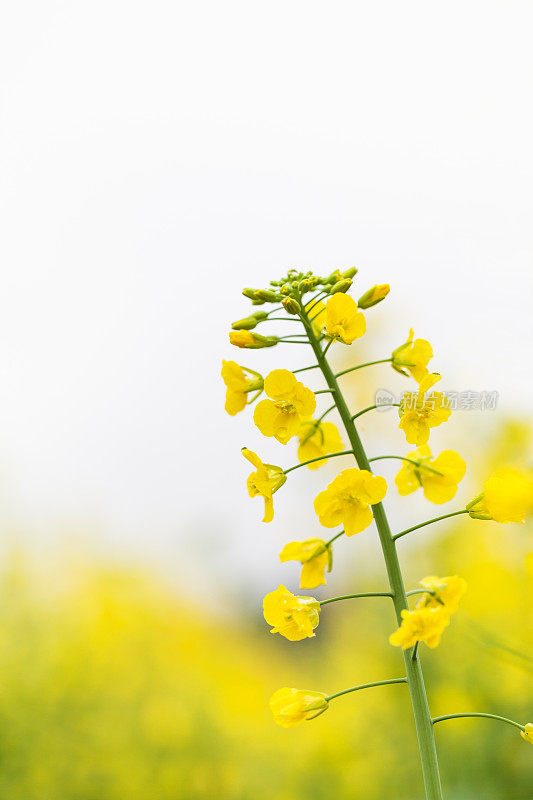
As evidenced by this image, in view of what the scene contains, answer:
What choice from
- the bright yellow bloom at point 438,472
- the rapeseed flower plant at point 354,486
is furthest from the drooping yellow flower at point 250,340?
the bright yellow bloom at point 438,472

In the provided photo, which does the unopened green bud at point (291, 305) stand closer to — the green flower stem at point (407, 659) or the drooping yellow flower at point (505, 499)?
the green flower stem at point (407, 659)

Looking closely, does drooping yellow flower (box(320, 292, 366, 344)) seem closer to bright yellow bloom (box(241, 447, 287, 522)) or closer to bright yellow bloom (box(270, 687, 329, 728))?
bright yellow bloom (box(241, 447, 287, 522))

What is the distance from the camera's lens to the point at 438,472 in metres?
0.39

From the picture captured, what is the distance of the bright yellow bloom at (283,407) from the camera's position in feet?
1.24

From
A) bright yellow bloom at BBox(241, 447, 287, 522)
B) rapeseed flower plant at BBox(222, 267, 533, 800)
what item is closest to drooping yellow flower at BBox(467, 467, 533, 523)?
rapeseed flower plant at BBox(222, 267, 533, 800)

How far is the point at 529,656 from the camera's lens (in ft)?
1.85

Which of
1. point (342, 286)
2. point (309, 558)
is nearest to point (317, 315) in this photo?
point (342, 286)

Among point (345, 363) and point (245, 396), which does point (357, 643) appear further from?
point (245, 396)

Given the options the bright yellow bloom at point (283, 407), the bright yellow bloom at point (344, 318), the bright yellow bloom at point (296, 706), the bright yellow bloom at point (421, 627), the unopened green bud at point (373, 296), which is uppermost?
the unopened green bud at point (373, 296)

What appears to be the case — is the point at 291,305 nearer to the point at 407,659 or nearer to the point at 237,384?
the point at 237,384

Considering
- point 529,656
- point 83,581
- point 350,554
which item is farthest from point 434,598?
point 83,581

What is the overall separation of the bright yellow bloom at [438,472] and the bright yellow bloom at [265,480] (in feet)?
0.24

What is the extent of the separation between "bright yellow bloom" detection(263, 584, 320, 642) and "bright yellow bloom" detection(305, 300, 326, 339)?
0.14m

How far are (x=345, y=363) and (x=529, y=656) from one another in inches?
18.3
